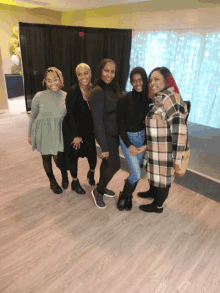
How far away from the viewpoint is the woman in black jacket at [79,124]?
170 centimetres

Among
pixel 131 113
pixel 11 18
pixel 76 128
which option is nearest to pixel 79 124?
pixel 76 128

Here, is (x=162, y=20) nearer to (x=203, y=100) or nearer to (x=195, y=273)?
(x=203, y=100)

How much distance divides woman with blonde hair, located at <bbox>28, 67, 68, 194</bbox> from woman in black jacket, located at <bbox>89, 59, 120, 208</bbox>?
367 millimetres

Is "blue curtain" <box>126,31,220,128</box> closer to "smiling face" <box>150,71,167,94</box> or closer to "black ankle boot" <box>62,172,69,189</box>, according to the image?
"smiling face" <box>150,71,167,94</box>

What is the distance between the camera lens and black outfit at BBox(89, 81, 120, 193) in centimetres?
156

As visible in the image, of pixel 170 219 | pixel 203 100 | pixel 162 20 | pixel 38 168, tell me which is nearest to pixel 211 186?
pixel 170 219

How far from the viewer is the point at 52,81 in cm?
171

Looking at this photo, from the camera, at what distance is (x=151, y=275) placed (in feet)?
4.72

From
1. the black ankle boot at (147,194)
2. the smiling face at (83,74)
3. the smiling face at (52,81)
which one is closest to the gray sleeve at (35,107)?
the smiling face at (52,81)

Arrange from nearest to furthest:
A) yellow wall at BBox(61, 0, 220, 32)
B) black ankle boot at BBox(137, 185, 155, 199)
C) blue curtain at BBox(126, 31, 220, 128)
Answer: black ankle boot at BBox(137, 185, 155, 199), yellow wall at BBox(61, 0, 220, 32), blue curtain at BBox(126, 31, 220, 128)

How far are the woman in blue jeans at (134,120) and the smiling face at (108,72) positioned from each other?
0.16 metres

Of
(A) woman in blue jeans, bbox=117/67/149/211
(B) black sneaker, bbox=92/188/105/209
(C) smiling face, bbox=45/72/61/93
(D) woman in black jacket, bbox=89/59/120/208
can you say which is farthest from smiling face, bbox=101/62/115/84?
(B) black sneaker, bbox=92/188/105/209

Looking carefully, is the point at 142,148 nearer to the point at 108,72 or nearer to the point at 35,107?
the point at 108,72

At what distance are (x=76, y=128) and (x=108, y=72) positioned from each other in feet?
1.83
